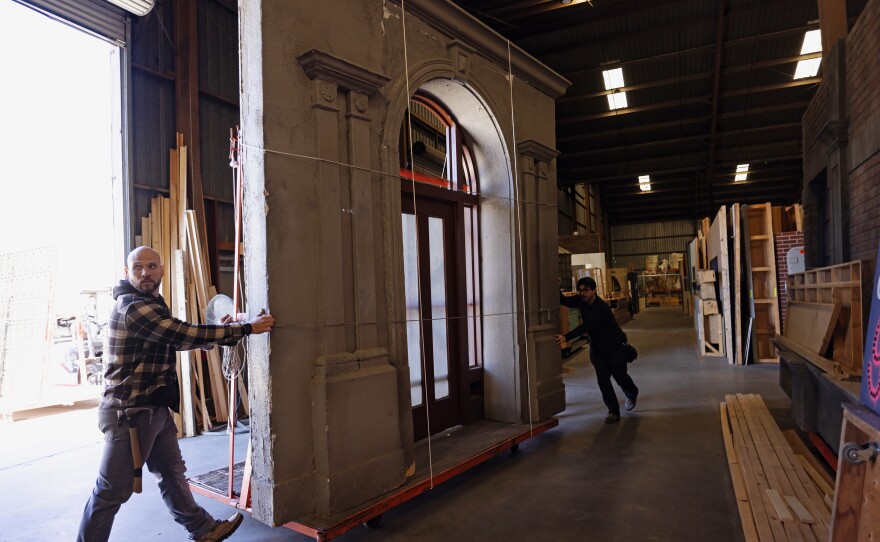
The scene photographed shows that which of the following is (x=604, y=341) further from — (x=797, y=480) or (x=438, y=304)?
(x=797, y=480)

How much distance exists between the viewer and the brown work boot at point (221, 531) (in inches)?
144

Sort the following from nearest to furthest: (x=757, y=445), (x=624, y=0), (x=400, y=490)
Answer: (x=400, y=490) → (x=757, y=445) → (x=624, y=0)

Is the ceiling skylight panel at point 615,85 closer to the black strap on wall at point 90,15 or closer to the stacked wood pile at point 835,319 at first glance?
the stacked wood pile at point 835,319

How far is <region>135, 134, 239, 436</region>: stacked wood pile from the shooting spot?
7.14 metres

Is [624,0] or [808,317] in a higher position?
[624,0]

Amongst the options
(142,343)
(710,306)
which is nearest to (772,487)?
(142,343)

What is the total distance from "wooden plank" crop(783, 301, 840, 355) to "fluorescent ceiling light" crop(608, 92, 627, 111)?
9.96 meters

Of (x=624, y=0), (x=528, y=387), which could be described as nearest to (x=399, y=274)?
(x=528, y=387)

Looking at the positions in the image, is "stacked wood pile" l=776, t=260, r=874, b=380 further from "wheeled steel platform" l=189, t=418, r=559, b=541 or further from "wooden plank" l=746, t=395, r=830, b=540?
"wheeled steel platform" l=189, t=418, r=559, b=541

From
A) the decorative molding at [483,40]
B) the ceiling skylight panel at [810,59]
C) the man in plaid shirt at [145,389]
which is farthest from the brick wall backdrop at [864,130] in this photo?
the ceiling skylight panel at [810,59]

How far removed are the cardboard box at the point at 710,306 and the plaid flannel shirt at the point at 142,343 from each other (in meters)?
11.4

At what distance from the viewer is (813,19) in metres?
12.3

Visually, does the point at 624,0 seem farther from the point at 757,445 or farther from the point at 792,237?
the point at 757,445

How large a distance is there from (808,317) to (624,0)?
6.78 meters
